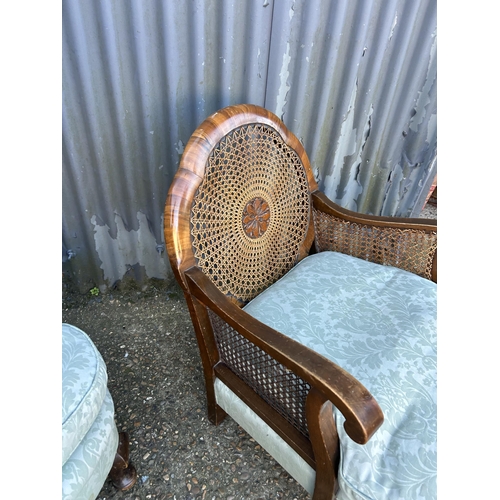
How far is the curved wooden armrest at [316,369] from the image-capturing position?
2.17ft

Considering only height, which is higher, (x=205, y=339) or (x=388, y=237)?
(x=388, y=237)

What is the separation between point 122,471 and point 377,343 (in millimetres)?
952

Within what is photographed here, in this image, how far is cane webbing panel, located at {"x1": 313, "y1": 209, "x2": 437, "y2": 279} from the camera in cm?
134

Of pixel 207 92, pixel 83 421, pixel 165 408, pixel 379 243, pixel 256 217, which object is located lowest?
pixel 165 408

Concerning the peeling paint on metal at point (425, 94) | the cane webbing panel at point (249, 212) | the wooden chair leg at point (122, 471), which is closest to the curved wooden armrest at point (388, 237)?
the cane webbing panel at point (249, 212)

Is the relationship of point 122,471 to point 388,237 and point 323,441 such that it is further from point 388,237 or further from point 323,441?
point 388,237

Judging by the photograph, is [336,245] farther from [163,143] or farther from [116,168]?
[116,168]

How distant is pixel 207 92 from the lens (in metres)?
1.35

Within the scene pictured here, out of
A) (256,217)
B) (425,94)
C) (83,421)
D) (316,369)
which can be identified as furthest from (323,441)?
(425,94)

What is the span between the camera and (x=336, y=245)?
1.48m

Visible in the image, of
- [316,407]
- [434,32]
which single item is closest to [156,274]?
[316,407]

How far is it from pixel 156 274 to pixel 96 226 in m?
0.40

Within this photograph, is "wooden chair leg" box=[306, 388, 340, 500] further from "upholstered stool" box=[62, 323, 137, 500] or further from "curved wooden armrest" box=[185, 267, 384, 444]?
"upholstered stool" box=[62, 323, 137, 500]

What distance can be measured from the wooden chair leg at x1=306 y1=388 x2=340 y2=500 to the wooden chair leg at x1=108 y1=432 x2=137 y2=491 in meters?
0.67
